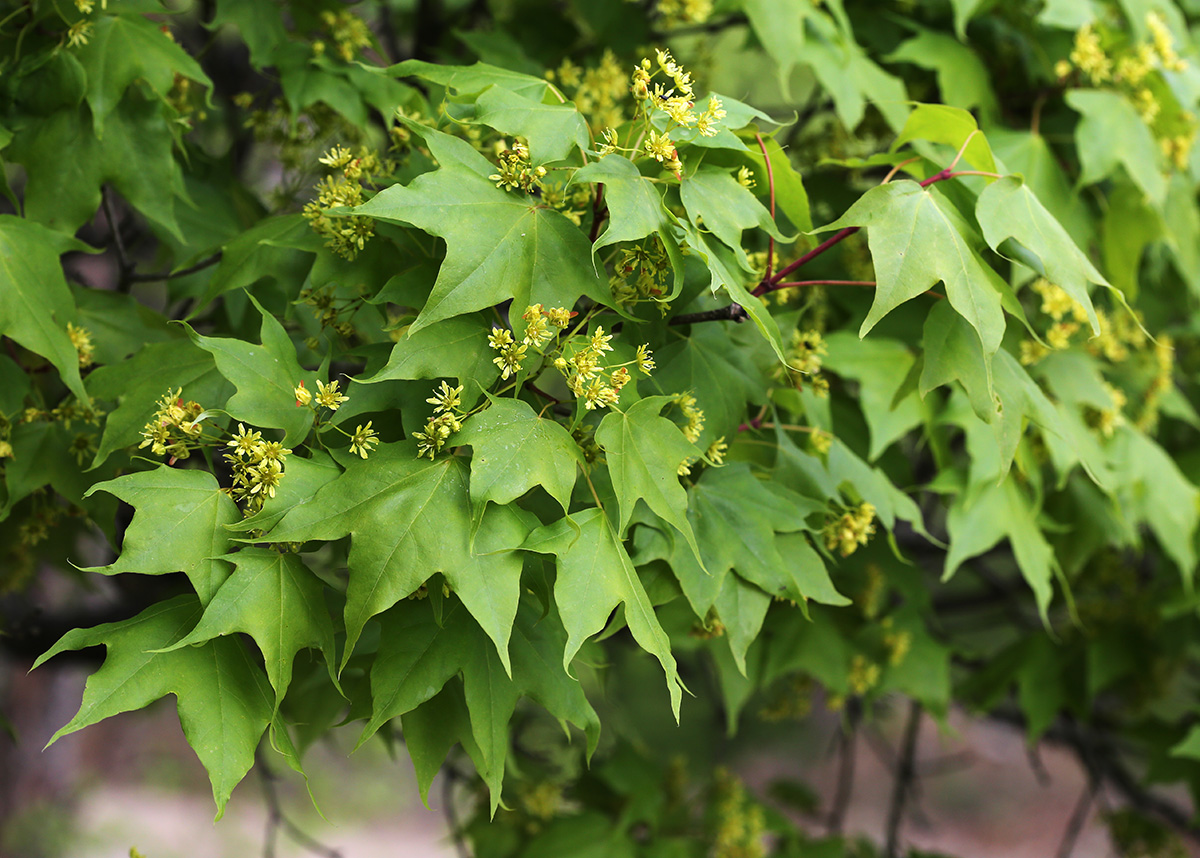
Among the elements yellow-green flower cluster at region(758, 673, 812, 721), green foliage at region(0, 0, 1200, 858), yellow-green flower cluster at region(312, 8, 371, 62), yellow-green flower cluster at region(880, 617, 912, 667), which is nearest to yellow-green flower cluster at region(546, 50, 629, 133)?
green foliage at region(0, 0, 1200, 858)

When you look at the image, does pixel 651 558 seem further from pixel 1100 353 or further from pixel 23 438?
pixel 1100 353

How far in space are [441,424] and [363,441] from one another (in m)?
0.11

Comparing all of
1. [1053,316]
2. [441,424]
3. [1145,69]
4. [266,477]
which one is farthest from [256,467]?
[1145,69]

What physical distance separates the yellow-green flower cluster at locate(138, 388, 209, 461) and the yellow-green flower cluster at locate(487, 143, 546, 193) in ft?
1.71

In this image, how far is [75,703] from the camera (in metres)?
5.48

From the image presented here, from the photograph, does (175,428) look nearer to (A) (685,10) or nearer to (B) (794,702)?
(A) (685,10)

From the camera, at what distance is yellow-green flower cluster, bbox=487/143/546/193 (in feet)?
4.10

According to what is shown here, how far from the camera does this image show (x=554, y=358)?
1210 millimetres

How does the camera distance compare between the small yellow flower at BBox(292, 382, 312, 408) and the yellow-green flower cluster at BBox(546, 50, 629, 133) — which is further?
the yellow-green flower cluster at BBox(546, 50, 629, 133)

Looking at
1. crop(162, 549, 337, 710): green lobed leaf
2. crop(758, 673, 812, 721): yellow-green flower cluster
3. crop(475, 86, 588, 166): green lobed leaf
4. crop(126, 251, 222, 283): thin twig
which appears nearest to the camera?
crop(162, 549, 337, 710): green lobed leaf

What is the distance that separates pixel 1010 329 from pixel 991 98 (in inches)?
33.8

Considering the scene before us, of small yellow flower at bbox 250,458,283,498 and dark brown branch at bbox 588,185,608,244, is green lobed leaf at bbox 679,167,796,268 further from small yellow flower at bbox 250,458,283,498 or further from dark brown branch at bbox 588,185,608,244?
small yellow flower at bbox 250,458,283,498

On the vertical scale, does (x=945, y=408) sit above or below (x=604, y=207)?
below

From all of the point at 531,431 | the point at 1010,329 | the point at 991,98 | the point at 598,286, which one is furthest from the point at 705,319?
the point at 991,98
